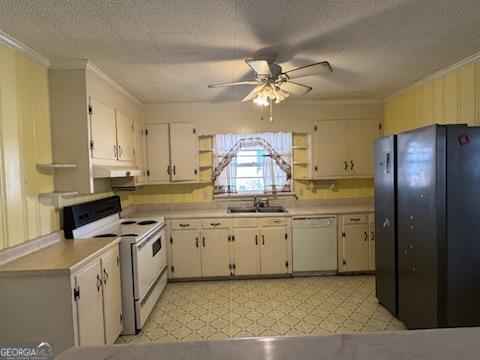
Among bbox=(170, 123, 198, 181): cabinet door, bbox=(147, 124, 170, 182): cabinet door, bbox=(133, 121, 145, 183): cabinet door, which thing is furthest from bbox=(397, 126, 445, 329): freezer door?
bbox=(133, 121, 145, 183): cabinet door

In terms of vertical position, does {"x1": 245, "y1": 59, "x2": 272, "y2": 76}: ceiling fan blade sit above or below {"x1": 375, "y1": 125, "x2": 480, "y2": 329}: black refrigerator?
above

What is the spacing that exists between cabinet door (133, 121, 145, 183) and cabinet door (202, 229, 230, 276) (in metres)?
1.18

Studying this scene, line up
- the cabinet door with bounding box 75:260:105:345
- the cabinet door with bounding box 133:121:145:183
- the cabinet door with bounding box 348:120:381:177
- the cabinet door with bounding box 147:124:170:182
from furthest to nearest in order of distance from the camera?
the cabinet door with bounding box 348:120:381:177 → the cabinet door with bounding box 147:124:170:182 → the cabinet door with bounding box 133:121:145:183 → the cabinet door with bounding box 75:260:105:345

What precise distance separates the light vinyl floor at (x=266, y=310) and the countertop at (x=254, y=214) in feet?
2.86

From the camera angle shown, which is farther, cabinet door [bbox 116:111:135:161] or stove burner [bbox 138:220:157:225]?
stove burner [bbox 138:220:157:225]

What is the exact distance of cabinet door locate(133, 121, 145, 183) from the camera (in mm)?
3852

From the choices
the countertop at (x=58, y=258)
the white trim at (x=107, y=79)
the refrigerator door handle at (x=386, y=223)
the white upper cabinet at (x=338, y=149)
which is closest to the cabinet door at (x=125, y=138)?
the white trim at (x=107, y=79)

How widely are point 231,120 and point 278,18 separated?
245cm

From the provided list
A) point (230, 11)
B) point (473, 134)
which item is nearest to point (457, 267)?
point (473, 134)

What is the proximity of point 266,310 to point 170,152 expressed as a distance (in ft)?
7.84

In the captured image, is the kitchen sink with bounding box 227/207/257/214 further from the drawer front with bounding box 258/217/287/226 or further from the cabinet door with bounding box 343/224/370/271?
the cabinet door with bounding box 343/224/370/271

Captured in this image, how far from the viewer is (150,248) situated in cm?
317

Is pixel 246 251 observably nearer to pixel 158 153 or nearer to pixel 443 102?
pixel 158 153

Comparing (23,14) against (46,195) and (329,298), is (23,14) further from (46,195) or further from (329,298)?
(329,298)
